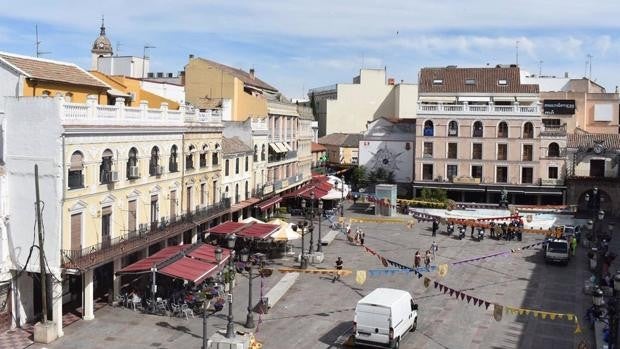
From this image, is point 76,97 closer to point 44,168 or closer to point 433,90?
point 44,168

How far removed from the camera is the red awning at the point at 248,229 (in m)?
42.4

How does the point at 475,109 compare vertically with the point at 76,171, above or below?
above

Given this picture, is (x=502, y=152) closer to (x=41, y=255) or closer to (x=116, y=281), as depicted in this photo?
(x=116, y=281)

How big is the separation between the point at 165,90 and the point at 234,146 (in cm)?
676

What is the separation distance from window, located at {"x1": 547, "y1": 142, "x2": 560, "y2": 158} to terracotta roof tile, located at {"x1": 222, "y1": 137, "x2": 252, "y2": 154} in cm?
3133

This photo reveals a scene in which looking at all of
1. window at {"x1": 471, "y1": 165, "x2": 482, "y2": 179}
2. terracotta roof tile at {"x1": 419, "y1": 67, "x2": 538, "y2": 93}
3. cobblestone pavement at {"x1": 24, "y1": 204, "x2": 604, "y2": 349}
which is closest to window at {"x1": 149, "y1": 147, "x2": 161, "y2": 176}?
cobblestone pavement at {"x1": 24, "y1": 204, "x2": 604, "y2": 349}

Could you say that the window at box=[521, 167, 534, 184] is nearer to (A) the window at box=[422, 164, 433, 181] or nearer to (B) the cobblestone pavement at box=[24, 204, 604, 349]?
(A) the window at box=[422, 164, 433, 181]

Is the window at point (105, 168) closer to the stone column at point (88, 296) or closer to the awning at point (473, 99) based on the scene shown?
the stone column at point (88, 296)

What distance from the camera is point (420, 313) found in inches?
1272

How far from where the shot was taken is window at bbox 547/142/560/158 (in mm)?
67938

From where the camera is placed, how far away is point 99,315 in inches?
1219

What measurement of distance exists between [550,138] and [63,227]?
52230 millimetres

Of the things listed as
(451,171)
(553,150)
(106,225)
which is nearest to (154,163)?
(106,225)

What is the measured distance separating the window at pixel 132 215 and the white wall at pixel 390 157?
45119 millimetres
